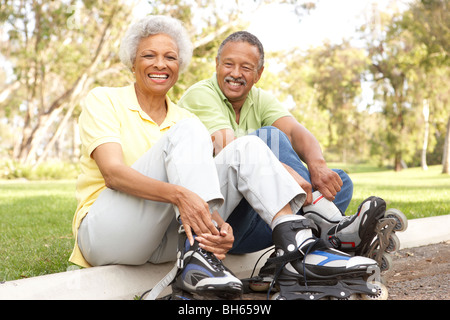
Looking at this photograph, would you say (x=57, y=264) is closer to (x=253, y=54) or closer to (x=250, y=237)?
(x=250, y=237)

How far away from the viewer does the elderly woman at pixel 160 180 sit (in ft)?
6.51

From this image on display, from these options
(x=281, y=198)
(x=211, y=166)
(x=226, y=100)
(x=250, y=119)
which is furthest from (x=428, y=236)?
(x=211, y=166)

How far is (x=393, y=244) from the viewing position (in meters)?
2.30

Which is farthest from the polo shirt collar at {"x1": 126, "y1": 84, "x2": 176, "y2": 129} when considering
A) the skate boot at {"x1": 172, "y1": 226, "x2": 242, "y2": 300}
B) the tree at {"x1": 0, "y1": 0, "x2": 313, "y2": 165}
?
the tree at {"x1": 0, "y1": 0, "x2": 313, "y2": 165}

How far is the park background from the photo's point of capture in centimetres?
623

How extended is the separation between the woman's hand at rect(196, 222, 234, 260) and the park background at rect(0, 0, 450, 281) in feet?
4.21

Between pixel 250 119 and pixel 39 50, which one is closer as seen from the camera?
pixel 250 119

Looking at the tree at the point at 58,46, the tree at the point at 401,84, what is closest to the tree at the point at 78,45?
the tree at the point at 58,46

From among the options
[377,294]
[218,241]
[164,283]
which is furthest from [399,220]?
[164,283]

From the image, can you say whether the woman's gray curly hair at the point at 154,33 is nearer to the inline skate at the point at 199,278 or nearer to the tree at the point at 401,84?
the inline skate at the point at 199,278

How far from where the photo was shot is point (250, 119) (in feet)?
11.0

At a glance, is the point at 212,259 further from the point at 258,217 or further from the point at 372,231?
the point at 372,231
